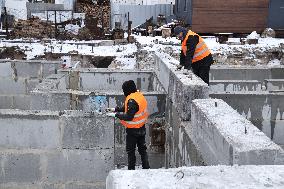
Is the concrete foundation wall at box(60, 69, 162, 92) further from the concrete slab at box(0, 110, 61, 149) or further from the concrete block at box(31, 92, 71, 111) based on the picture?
the concrete slab at box(0, 110, 61, 149)

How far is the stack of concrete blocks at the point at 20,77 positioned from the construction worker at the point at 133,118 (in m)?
5.03

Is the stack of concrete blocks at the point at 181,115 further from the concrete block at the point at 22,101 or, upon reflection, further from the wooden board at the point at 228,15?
the wooden board at the point at 228,15

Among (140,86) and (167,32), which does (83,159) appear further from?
(167,32)

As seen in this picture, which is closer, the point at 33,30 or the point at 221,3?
the point at 221,3

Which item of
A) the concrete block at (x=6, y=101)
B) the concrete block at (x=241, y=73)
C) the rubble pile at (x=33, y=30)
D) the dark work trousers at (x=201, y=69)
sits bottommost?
the concrete block at (x=6, y=101)

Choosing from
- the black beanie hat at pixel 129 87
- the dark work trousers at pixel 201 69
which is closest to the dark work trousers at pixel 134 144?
the black beanie hat at pixel 129 87

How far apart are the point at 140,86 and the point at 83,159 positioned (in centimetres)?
401

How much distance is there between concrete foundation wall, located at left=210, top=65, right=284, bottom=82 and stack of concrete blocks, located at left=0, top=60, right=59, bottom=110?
4.50 meters

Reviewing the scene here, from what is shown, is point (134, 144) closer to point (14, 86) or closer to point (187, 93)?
point (187, 93)

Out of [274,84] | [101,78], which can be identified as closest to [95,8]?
[101,78]

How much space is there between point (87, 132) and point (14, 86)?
5614 mm

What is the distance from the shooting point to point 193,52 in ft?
22.9

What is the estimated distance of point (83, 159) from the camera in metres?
5.61

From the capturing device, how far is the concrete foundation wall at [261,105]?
6367 mm
